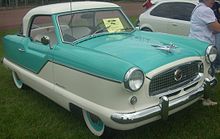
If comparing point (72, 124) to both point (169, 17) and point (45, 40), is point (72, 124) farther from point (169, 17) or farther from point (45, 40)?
point (169, 17)

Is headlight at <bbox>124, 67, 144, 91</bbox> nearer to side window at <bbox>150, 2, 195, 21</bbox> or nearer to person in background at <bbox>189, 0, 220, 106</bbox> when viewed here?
person in background at <bbox>189, 0, 220, 106</bbox>

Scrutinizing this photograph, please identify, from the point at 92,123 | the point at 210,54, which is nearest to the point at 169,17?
the point at 210,54

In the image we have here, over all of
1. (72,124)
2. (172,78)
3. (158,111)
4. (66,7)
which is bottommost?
(72,124)

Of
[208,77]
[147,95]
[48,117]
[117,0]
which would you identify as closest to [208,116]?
Result: [208,77]

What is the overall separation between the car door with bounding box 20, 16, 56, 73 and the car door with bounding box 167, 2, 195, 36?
365 cm

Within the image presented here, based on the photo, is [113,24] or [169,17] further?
[169,17]

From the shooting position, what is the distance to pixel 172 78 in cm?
388

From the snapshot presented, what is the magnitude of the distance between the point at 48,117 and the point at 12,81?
221 centimetres

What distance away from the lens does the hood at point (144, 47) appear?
3.77 metres

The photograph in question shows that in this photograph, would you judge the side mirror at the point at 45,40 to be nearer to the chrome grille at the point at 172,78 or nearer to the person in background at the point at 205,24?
the chrome grille at the point at 172,78

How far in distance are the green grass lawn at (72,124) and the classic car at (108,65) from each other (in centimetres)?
35

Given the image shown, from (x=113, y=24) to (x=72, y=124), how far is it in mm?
1643

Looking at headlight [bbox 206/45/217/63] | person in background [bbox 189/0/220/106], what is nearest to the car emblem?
headlight [bbox 206/45/217/63]

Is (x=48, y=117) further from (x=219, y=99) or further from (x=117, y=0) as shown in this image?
(x=117, y=0)
